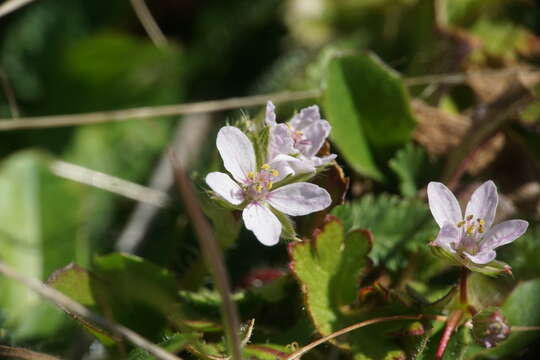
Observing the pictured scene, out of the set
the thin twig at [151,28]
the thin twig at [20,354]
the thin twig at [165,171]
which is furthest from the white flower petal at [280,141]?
the thin twig at [151,28]

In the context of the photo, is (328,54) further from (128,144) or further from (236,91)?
(128,144)

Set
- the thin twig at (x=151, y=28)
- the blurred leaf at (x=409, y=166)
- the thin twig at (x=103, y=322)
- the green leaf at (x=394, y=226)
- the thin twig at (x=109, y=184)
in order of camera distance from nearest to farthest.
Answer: the thin twig at (x=103, y=322) < the green leaf at (x=394, y=226) < the blurred leaf at (x=409, y=166) < the thin twig at (x=109, y=184) < the thin twig at (x=151, y=28)

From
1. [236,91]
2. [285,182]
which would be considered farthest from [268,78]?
[285,182]

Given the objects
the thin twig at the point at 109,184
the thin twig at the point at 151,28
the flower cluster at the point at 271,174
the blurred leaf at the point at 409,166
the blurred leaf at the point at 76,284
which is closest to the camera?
the flower cluster at the point at 271,174

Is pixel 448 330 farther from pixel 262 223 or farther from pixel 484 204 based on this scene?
pixel 262 223

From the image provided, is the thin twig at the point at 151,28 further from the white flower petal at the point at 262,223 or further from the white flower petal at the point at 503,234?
the white flower petal at the point at 503,234

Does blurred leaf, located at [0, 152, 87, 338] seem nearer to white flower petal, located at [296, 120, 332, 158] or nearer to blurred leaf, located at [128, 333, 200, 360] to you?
blurred leaf, located at [128, 333, 200, 360]
